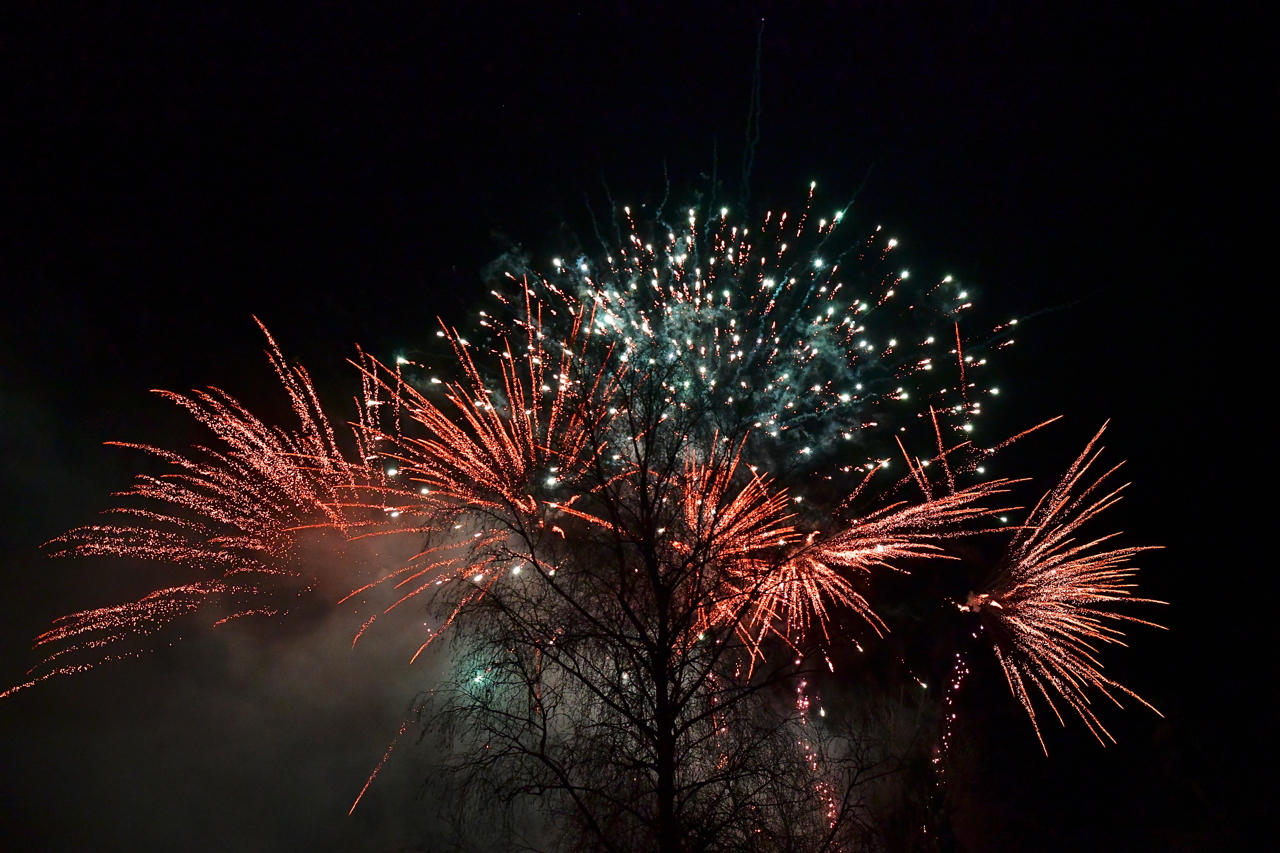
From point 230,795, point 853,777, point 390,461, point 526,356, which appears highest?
point 526,356

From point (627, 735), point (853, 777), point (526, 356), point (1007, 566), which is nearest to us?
point (627, 735)

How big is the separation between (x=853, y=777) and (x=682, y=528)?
4086 millimetres

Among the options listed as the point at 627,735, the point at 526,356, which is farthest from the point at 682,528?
the point at 526,356

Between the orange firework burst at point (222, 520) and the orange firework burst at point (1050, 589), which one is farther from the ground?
the orange firework burst at point (222, 520)

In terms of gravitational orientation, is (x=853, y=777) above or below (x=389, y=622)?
below

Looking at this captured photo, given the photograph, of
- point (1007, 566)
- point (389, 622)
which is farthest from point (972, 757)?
point (389, 622)

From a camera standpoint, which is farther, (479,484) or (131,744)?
(131,744)

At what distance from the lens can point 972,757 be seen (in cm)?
1938

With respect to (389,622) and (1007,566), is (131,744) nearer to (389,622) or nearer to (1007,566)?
(389,622)

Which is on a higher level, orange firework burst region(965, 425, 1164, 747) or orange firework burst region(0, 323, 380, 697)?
orange firework burst region(0, 323, 380, 697)

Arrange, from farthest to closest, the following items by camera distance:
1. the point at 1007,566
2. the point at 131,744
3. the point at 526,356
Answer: the point at 131,744, the point at 1007,566, the point at 526,356

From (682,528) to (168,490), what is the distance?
13.4 meters

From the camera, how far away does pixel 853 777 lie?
8.72m

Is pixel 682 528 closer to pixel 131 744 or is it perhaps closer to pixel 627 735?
pixel 627 735
